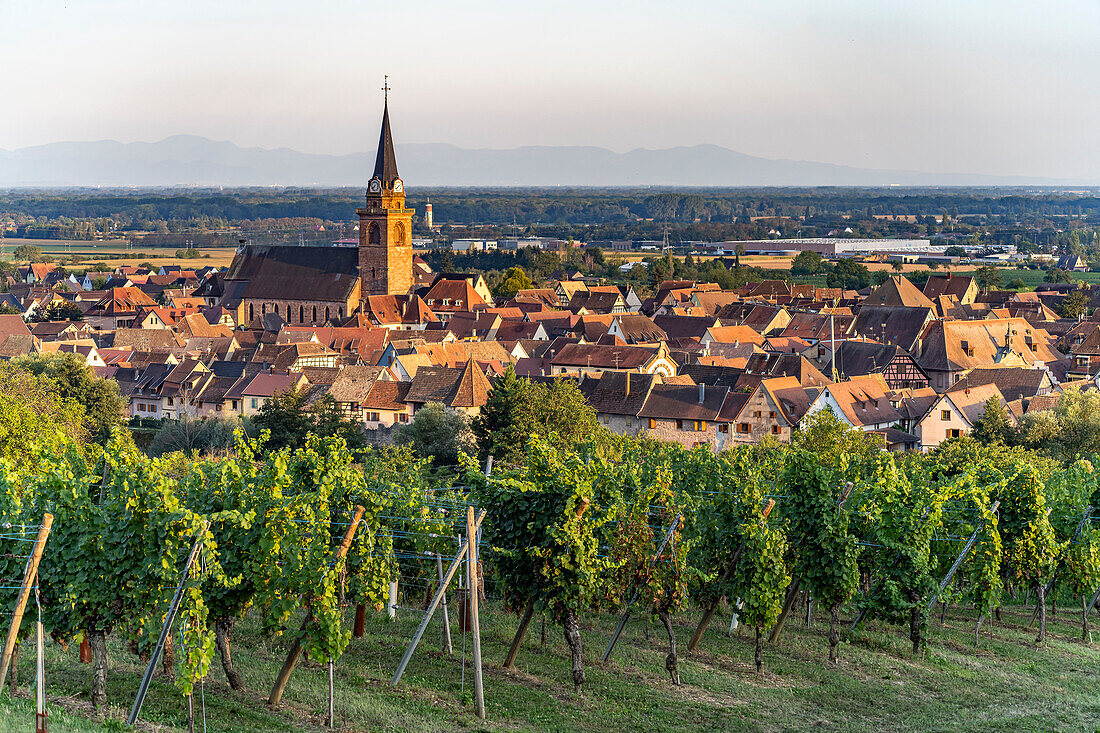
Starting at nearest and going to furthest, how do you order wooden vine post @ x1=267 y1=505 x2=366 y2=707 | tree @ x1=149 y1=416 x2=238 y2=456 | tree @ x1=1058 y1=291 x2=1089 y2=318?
wooden vine post @ x1=267 y1=505 x2=366 y2=707 < tree @ x1=149 y1=416 x2=238 y2=456 < tree @ x1=1058 y1=291 x2=1089 y2=318

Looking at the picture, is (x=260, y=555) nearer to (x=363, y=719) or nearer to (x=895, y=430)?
(x=363, y=719)

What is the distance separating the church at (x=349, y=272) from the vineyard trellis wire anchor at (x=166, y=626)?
89239mm

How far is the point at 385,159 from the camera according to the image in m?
110

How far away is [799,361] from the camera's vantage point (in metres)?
64.0

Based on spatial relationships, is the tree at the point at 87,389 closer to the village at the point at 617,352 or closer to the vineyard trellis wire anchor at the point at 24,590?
the village at the point at 617,352

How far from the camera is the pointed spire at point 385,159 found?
360ft

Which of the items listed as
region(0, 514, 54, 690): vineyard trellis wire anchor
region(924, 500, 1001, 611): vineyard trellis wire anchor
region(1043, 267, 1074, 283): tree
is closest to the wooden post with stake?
region(0, 514, 54, 690): vineyard trellis wire anchor

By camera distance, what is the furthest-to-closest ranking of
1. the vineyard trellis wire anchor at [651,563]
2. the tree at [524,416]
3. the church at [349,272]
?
the church at [349,272]
the tree at [524,416]
the vineyard trellis wire anchor at [651,563]

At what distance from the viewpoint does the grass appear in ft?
52.5

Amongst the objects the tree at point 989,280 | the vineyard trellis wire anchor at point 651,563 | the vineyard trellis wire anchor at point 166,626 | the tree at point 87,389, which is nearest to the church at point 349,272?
the tree at point 87,389

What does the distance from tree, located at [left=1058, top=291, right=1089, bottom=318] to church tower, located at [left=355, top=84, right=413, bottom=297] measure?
181 feet

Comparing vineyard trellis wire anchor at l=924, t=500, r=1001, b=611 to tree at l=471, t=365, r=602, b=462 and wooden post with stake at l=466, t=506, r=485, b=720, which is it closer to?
wooden post with stake at l=466, t=506, r=485, b=720

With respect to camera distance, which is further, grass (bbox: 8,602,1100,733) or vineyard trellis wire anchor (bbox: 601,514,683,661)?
vineyard trellis wire anchor (bbox: 601,514,683,661)

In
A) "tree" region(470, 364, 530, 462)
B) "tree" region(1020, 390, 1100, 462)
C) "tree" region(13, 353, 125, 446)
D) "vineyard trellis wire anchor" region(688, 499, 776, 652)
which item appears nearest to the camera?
"vineyard trellis wire anchor" region(688, 499, 776, 652)
